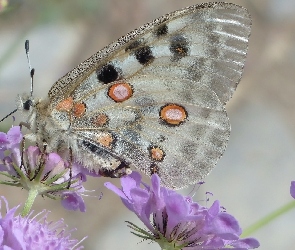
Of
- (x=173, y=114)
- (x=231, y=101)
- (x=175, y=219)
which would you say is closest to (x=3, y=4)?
(x=173, y=114)

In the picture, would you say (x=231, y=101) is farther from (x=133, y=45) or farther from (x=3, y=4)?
(x=133, y=45)

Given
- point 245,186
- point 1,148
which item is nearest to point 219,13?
point 1,148

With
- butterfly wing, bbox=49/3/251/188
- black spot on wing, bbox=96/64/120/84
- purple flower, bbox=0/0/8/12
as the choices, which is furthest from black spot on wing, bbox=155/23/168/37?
purple flower, bbox=0/0/8/12

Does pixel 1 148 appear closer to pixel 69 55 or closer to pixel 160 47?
pixel 160 47

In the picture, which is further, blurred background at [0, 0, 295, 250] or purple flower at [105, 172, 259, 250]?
blurred background at [0, 0, 295, 250]

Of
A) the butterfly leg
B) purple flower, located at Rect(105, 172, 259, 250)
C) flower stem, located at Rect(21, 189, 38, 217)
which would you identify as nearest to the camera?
purple flower, located at Rect(105, 172, 259, 250)

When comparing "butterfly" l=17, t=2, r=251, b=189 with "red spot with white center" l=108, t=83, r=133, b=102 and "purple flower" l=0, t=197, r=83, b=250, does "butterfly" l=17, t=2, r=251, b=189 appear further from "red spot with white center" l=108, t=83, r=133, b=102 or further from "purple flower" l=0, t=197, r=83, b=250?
"purple flower" l=0, t=197, r=83, b=250

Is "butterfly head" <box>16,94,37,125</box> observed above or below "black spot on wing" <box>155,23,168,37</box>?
below

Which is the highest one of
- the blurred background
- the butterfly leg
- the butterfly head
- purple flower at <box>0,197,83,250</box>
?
the blurred background
